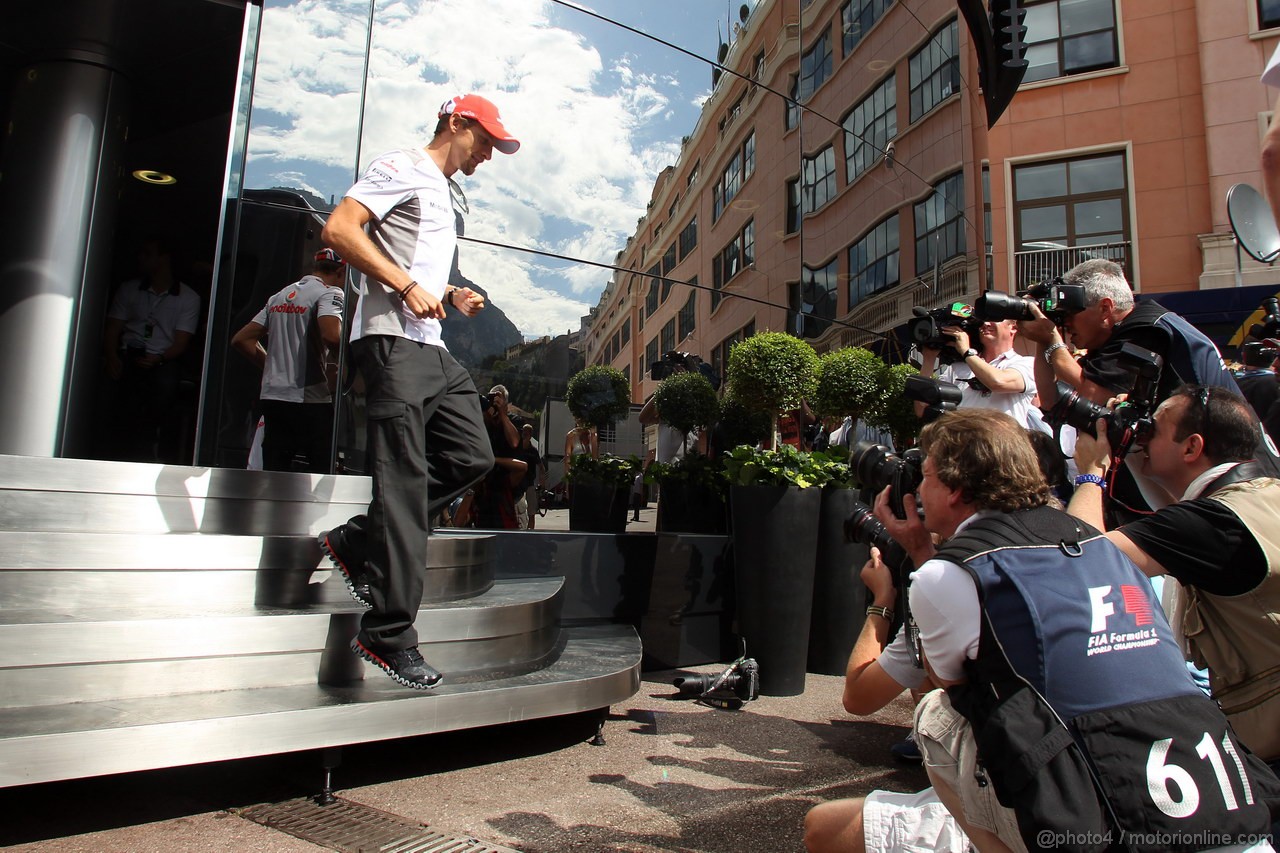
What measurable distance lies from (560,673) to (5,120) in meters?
4.59

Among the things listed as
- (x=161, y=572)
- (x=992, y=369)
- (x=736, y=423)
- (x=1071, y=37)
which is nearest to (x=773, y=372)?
(x=736, y=423)

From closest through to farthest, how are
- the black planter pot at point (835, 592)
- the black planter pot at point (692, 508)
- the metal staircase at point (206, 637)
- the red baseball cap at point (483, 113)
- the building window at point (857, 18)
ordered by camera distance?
the metal staircase at point (206, 637) → the red baseball cap at point (483, 113) → the black planter pot at point (835, 592) → the black planter pot at point (692, 508) → the building window at point (857, 18)

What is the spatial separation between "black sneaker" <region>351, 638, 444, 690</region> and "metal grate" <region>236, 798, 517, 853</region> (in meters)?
0.40

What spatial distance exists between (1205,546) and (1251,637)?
221 millimetres

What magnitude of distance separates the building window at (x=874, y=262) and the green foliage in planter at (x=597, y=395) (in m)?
1.90

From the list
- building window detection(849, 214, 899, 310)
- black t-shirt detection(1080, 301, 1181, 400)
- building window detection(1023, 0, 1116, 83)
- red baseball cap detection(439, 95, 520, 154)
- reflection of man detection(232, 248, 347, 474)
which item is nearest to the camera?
black t-shirt detection(1080, 301, 1181, 400)

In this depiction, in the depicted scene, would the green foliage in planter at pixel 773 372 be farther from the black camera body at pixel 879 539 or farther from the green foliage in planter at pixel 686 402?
the black camera body at pixel 879 539

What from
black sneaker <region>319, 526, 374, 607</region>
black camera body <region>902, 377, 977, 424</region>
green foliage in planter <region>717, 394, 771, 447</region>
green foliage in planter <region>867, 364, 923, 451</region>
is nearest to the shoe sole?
black sneaker <region>319, 526, 374, 607</region>

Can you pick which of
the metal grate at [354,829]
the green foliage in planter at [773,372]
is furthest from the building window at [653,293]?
the metal grate at [354,829]

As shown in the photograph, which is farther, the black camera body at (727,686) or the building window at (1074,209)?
the building window at (1074,209)

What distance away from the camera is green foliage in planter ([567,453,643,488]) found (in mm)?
5188

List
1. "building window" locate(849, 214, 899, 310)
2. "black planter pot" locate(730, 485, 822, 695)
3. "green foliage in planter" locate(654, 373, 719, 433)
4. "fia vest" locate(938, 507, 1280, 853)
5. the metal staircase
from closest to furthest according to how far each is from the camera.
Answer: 1. "fia vest" locate(938, 507, 1280, 853)
2. the metal staircase
3. "black planter pot" locate(730, 485, 822, 695)
4. "green foliage in planter" locate(654, 373, 719, 433)
5. "building window" locate(849, 214, 899, 310)

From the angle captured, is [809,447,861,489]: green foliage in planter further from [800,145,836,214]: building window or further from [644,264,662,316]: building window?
[800,145,836,214]: building window

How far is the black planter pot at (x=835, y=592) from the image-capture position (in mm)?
4750
